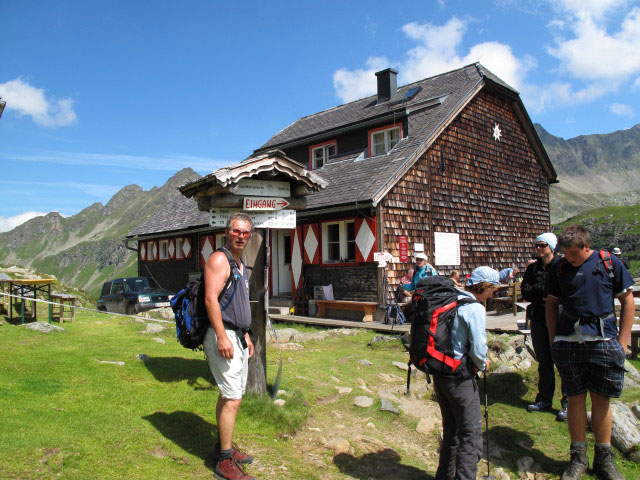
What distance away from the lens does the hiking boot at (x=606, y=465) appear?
3896 mm

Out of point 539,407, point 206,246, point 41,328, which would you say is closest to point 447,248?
point 206,246

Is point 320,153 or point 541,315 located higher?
point 320,153

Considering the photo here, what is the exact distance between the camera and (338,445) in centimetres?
443

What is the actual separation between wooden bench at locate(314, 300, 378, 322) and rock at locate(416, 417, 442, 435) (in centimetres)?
811

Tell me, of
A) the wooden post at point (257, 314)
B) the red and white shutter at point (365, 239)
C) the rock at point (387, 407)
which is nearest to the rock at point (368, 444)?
the rock at point (387, 407)

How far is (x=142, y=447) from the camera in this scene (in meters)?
3.84

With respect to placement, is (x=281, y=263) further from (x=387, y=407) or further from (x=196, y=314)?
(x=196, y=314)

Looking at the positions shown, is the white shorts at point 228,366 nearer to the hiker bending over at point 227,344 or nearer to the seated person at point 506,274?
the hiker bending over at point 227,344

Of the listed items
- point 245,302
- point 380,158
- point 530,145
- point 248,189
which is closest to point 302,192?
point 248,189

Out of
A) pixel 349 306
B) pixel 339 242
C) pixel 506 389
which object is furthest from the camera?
pixel 339 242

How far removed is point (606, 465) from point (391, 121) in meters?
13.4

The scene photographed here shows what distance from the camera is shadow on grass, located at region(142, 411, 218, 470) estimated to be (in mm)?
3972

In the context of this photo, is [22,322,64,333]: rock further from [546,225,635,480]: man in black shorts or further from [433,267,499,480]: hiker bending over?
[546,225,635,480]: man in black shorts

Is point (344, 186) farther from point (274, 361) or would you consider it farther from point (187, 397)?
point (187, 397)
